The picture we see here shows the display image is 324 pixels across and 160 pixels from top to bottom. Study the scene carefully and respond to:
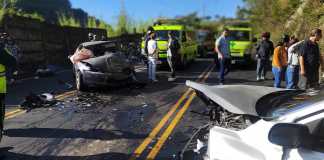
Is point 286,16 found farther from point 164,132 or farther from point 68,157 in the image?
point 68,157

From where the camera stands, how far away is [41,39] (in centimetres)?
2250

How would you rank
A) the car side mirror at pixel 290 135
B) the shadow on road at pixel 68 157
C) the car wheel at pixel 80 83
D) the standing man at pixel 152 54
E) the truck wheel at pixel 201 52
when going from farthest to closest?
the truck wheel at pixel 201 52 < the standing man at pixel 152 54 < the car wheel at pixel 80 83 < the shadow on road at pixel 68 157 < the car side mirror at pixel 290 135

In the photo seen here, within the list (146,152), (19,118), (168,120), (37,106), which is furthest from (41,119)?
(146,152)

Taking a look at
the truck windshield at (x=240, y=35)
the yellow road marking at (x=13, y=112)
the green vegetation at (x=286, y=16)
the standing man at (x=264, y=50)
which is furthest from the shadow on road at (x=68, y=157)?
the truck windshield at (x=240, y=35)

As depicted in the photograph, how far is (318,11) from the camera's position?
20.0 metres

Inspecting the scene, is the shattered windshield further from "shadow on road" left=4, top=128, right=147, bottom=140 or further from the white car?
"shadow on road" left=4, top=128, right=147, bottom=140

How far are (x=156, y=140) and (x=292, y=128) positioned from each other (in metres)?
4.75

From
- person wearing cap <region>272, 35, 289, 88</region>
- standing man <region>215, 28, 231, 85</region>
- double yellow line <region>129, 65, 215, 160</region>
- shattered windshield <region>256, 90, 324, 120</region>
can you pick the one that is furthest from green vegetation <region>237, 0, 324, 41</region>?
Result: shattered windshield <region>256, 90, 324, 120</region>

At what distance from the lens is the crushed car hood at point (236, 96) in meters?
3.92

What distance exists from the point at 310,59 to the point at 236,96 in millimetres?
5318

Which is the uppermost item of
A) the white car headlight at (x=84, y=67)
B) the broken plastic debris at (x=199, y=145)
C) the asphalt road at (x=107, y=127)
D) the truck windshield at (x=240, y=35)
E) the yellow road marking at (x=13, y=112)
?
the truck windshield at (x=240, y=35)

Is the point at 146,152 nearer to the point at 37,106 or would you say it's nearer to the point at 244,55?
the point at 37,106

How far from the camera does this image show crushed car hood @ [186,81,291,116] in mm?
3922

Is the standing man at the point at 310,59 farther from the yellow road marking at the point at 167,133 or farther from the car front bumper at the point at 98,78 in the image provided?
the car front bumper at the point at 98,78
